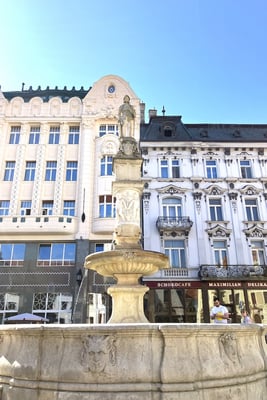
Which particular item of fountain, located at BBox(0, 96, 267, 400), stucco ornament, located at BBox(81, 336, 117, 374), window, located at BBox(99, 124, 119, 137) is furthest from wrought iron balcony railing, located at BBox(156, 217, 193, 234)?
stucco ornament, located at BBox(81, 336, 117, 374)

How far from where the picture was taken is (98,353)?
3795 mm

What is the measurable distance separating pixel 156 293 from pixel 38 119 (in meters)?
17.4

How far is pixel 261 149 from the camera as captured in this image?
1026 inches

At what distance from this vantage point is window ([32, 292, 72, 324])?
20359 mm

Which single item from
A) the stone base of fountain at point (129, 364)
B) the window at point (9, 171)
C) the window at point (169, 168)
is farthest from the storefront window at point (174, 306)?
the stone base of fountain at point (129, 364)

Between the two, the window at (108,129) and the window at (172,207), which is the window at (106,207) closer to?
the window at (172,207)

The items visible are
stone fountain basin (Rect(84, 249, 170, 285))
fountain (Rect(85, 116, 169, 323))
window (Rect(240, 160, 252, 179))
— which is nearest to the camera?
stone fountain basin (Rect(84, 249, 170, 285))

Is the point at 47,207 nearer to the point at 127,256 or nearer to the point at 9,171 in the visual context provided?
the point at 9,171

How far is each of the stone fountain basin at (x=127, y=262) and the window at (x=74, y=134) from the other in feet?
65.2

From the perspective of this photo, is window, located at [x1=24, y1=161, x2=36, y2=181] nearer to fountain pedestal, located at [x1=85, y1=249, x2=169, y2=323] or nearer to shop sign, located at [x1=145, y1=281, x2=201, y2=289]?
shop sign, located at [x1=145, y1=281, x2=201, y2=289]

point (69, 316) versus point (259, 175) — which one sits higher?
point (259, 175)

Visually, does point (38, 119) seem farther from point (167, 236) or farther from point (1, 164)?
point (167, 236)

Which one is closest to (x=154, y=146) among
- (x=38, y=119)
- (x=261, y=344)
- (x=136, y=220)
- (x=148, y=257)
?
(x=38, y=119)

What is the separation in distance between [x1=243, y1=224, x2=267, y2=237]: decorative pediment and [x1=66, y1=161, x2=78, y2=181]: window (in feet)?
46.6
